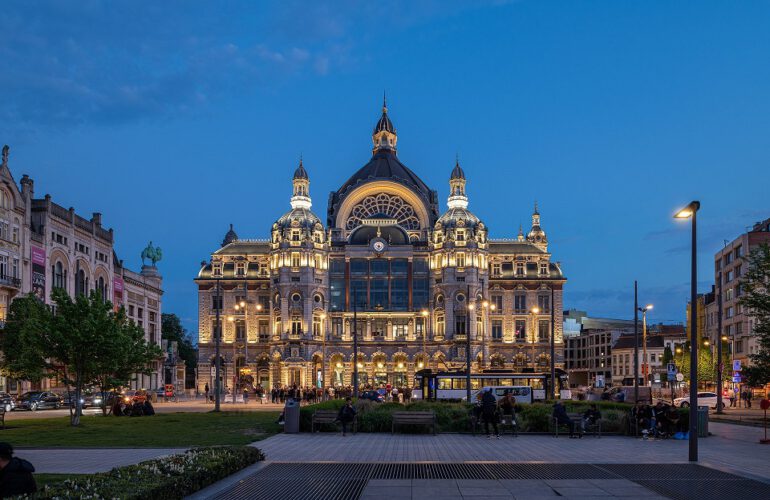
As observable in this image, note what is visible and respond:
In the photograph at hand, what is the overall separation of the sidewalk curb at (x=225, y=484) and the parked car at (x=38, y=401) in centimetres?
5685

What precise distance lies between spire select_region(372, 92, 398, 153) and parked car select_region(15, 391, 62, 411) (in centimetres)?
9502

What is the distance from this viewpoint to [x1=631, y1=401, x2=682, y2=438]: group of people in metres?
37.5

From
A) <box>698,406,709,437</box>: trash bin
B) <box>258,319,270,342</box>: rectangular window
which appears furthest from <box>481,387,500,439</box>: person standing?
<box>258,319,270,342</box>: rectangular window

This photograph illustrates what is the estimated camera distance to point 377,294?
147m

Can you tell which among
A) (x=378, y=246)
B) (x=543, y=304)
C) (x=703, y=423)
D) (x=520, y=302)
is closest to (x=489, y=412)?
(x=703, y=423)

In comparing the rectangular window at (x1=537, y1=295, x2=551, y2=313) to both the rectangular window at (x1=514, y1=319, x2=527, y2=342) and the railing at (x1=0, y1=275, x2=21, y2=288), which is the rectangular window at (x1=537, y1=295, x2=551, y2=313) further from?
the railing at (x1=0, y1=275, x2=21, y2=288)

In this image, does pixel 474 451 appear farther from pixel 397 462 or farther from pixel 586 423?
pixel 586 423

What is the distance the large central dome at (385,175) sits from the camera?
15430 cm

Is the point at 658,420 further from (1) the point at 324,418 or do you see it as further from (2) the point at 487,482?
(2) the point at 487,482

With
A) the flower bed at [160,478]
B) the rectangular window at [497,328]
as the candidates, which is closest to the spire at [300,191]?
the rectangular window at [497,328]

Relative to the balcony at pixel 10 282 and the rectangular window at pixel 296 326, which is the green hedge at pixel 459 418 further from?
the rectangular window at pixel 296 326

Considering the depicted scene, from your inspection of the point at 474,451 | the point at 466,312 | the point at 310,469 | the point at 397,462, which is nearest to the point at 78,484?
the point at 310,469

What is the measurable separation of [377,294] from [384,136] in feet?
113

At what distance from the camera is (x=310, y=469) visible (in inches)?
1003
